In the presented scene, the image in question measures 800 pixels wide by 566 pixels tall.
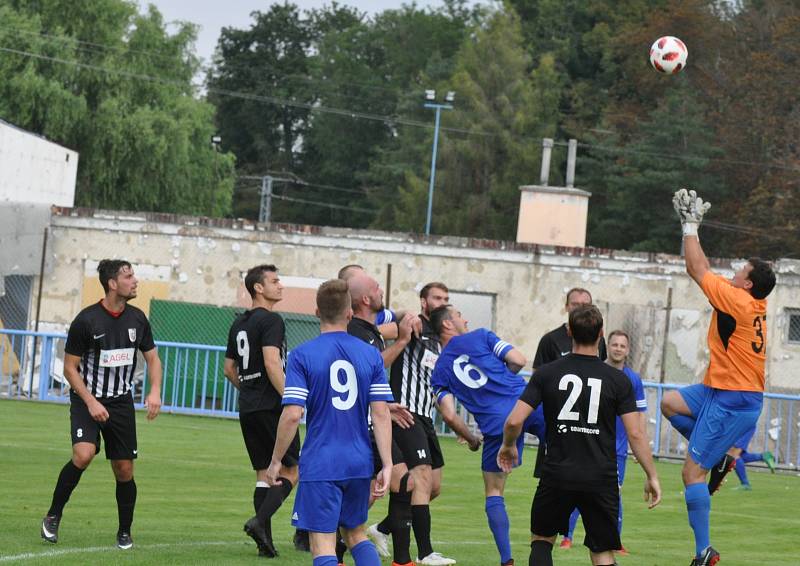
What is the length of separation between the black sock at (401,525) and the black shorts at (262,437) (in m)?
1.00

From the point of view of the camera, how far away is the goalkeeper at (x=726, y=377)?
33.7ft

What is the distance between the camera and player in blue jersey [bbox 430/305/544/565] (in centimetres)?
1023

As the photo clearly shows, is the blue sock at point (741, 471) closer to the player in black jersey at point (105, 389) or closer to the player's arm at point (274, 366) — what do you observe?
the player's arm at point (274, 366)

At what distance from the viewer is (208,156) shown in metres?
63.8

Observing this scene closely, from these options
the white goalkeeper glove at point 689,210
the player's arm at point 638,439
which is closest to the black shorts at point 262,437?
the player's arm at point 638,439

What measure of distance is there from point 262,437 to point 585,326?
3551mm

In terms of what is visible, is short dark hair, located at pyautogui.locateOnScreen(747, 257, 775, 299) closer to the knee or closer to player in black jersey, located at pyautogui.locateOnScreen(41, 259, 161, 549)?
player in black jersey, located at pyautogui.locateOnScreen(41, 259, 161, 549)

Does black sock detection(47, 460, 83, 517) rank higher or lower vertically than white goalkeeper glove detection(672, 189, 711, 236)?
lower

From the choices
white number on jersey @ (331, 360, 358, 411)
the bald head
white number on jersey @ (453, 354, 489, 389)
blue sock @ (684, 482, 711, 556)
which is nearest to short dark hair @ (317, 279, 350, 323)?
white number on jersey @ (331, 360, 358, 411)

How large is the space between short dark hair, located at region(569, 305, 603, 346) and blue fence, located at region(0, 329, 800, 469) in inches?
570

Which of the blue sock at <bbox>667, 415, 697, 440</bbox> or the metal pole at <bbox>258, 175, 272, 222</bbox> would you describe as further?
the metal pole at <bbox>258, 175, 272, 222</bbox>

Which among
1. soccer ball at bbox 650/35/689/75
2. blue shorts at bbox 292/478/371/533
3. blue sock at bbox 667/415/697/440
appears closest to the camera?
blue shorts at bbox 292/478/371/533

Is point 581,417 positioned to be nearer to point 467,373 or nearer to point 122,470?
point 467,373

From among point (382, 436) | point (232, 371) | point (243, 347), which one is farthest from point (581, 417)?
point (232, 371)
